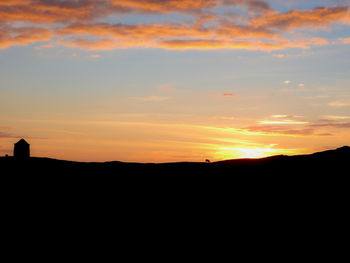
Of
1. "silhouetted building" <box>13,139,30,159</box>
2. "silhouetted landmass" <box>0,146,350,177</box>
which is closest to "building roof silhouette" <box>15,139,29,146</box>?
"silhouetted building" <box>13,139,30,159</box>

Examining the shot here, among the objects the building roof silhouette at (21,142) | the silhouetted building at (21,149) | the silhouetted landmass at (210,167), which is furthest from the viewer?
the building roof silhouette at (21,142)

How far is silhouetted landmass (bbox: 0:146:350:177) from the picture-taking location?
871 inches

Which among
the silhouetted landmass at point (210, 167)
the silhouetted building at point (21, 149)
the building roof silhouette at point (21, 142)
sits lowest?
the silhouetted landmass at point (210, 167)

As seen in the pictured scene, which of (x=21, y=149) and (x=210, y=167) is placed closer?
(x=210, y=167)

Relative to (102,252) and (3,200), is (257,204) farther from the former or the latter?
(3,200)

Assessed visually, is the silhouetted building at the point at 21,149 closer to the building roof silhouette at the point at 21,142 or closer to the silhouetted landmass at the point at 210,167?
the building roof silhouette at the point at 21,142

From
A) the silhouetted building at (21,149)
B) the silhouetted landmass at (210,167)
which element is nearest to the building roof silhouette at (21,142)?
the silhouetted building at (21,149)

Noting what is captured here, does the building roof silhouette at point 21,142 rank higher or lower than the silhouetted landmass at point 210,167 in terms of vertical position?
higher

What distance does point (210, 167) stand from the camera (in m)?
24.0

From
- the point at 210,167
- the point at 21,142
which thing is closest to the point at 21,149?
the point at 21,142

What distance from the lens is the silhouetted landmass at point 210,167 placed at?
22125mm

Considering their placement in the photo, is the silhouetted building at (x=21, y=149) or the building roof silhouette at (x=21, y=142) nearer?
the silhouetted building at (x=21, y=149)

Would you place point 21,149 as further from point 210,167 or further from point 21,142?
point 210,167

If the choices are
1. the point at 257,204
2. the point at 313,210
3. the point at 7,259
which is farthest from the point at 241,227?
the point at 7,259
